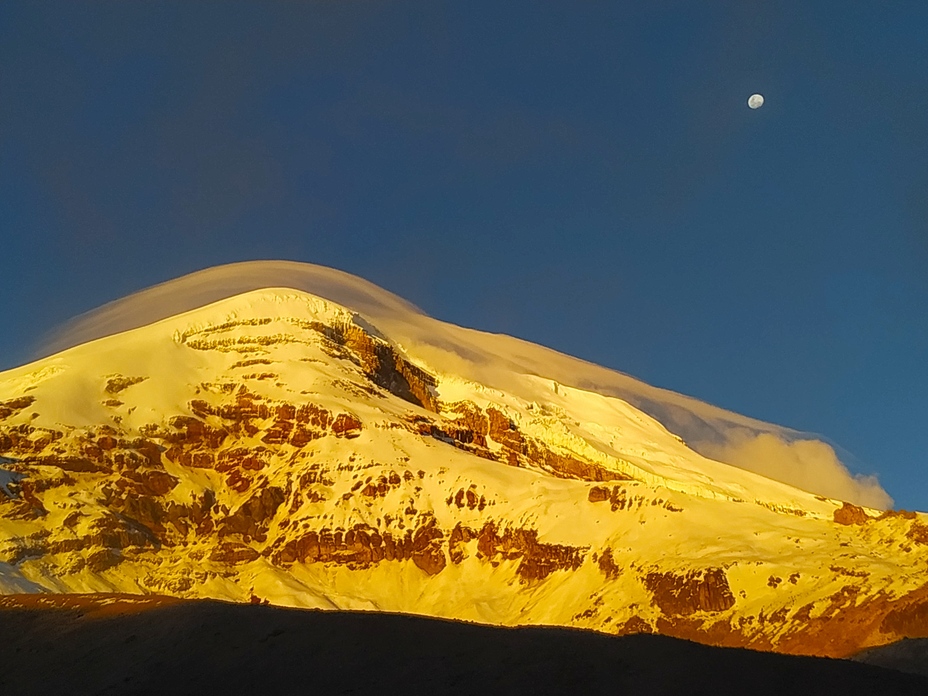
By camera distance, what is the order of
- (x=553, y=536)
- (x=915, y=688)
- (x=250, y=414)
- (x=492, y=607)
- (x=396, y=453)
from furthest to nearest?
(x=250, y=414)
(x=396, y=453)
(x=553, y=536)
(x=492, y=607)
(x=915, y=688)

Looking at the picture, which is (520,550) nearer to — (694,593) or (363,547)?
(363,547)

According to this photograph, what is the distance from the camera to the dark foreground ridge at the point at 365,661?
27.8 metres

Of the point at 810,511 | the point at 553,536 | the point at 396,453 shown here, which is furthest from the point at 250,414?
the point at 810,511

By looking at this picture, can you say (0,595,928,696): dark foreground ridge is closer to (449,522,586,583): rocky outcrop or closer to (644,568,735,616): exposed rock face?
(644,568,735,616): exposed rock face

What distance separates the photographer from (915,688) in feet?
85.7

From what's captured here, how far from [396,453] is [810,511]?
88859mm

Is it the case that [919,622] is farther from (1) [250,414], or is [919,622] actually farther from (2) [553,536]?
(1) [250,414]

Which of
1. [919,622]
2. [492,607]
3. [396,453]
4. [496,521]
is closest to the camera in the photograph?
[919,622]

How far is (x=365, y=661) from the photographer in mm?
33219

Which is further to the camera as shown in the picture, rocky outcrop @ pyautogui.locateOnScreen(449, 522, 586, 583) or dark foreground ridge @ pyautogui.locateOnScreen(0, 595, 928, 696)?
rocky outcrop @ pyautogui.locateOnScreen(449, 522, 586, 583)

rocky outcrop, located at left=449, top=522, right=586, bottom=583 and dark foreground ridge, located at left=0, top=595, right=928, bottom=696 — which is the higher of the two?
rocky outcrop, located at left=449, top=522, right=586, bottom=583

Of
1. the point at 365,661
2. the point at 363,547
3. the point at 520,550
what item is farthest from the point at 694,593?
the point at 365,661

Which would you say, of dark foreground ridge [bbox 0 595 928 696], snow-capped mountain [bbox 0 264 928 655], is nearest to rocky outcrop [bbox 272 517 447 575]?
snow-capped mountain [bbox 0 264 928 655]

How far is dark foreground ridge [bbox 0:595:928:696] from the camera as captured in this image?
27812 millimetres
